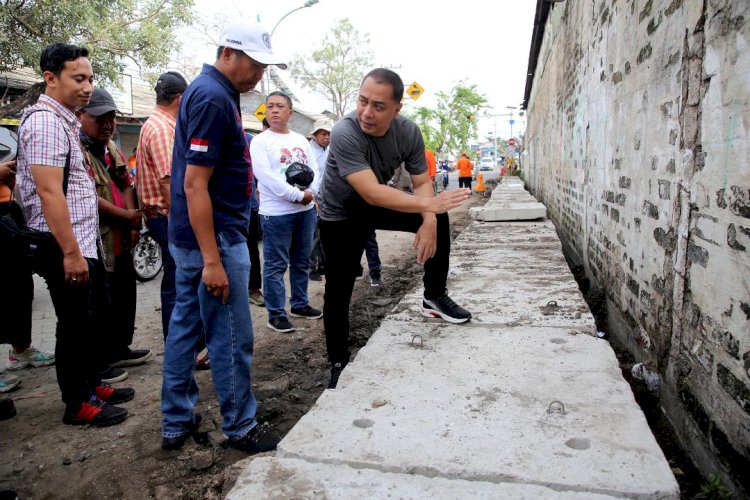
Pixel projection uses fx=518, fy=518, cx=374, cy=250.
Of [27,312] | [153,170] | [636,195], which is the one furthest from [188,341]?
[636,195]

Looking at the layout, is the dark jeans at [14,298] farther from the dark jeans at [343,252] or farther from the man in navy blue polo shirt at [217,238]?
the dark jeans at [343,252]

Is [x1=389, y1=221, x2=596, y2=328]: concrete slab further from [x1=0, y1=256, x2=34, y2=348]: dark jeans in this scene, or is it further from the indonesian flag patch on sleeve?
[x1=0, y1=256, x2=34, y2=348]: dark jeans

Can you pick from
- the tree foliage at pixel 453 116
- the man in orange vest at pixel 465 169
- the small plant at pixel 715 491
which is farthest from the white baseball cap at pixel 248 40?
the tree foliage at pixel 453 116

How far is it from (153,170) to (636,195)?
3198 mm

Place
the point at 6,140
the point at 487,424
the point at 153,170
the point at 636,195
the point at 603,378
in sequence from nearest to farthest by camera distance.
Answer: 1. the point at 487,424
2. the point at 603,378
3. the point at 153,170
4. the point at 636,195
5. the point at 6,140

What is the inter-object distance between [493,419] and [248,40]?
74.4 inches

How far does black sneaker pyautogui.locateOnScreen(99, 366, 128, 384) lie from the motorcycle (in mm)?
3204

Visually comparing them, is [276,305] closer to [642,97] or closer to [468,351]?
[468,351]

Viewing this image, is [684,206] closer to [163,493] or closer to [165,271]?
[163,493]

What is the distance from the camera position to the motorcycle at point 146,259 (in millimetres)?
6457

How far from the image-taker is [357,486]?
1676 mm

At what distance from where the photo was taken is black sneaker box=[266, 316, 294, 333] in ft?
14.2

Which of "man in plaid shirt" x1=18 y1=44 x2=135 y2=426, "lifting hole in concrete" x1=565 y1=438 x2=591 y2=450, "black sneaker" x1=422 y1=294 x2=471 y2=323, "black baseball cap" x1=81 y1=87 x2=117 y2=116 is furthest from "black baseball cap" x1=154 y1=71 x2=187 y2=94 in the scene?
"lifting hole in concrete" x1=565 y1=438 x2=591 y2=450

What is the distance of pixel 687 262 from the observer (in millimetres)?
2455
